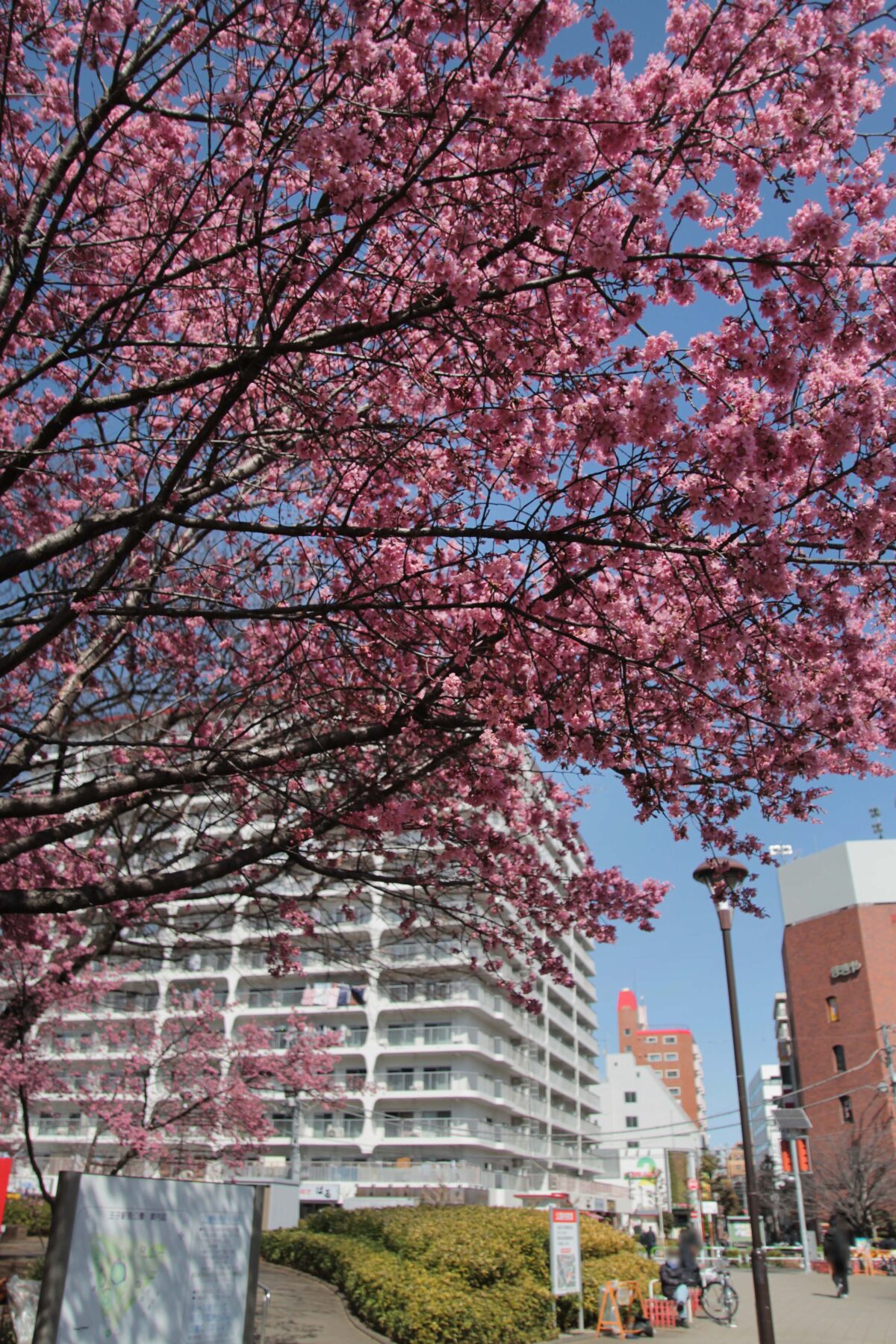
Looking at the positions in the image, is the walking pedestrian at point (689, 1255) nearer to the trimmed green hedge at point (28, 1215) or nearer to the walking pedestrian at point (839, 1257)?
the walking pedestrian at point (839, 1257)

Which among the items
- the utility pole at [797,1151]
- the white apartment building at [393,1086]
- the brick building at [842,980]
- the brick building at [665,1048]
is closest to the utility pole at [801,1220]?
the utility pole at [797,1151]

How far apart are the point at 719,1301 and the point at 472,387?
16.0 metres

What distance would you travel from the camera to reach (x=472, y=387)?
15.6ft

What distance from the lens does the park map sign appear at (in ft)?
15.4

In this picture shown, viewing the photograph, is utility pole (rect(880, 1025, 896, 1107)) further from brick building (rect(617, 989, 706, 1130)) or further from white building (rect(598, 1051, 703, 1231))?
brick building (rect(617, 989, 706, 1130))

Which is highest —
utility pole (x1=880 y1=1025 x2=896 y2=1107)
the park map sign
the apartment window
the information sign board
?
the apartment window

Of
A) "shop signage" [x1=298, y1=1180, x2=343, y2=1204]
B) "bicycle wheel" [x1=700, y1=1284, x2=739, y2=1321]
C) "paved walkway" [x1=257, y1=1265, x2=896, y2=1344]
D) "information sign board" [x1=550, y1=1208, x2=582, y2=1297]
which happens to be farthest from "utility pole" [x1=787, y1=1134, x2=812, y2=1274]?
"information sign board" [x1=550, y1=1208, x2=582, y2=1297]

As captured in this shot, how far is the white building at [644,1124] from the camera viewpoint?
65.2m

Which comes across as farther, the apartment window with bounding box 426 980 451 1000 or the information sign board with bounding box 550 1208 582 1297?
the apartment window with bounding box 426 980 451 1000

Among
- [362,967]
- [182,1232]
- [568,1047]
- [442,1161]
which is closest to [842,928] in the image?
[568,1047]

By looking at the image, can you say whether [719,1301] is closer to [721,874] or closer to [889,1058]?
[721,874]

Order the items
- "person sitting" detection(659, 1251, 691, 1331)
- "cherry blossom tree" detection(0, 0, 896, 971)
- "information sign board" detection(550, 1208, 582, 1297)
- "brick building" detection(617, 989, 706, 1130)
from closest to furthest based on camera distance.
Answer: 1. "cherry blossom tree" detection(0, 0, 896, 971)
2. "information sign board" detection(550, 1208, 582, 1297)
3. "person sitting" detection(659, 1251, 691, 1331)
4. "brick building" detection(617, 989, 706, 1130)

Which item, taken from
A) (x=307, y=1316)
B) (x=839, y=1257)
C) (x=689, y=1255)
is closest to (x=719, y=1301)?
(x=689, y=1255)

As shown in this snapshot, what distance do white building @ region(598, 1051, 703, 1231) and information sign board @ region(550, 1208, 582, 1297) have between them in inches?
2252
